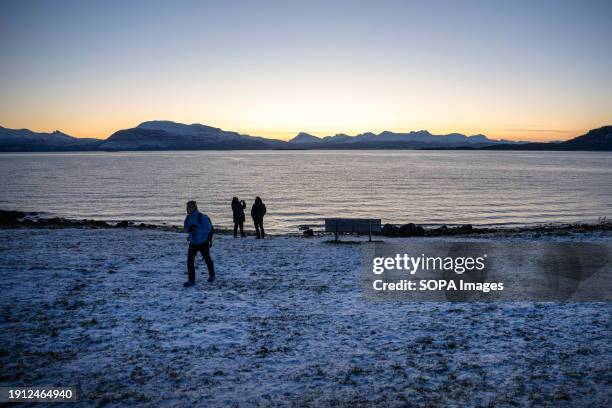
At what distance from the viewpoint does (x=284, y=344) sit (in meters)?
7.30

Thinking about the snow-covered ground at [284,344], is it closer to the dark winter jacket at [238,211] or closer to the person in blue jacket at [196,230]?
the person in blue jacket at [196,230]

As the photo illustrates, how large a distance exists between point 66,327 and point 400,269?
9.51 m

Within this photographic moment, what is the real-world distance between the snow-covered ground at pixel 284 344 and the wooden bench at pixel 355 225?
6640 millimetres

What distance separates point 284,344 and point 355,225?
11630 mm

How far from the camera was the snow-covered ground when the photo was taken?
5.71 m

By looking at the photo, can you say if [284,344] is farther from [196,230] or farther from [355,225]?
[355,225]

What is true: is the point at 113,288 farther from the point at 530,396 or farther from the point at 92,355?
the point at 530,396

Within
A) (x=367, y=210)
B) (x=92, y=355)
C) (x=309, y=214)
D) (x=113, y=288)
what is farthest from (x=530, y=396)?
(x=367, y=210)

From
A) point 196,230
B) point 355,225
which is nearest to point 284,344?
point 196,230

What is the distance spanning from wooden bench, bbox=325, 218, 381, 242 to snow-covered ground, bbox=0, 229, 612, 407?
664 centimetres

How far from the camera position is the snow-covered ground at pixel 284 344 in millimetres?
5711

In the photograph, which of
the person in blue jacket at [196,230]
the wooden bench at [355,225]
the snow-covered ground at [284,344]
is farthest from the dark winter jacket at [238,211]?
the person in blue jacket at [196,230]

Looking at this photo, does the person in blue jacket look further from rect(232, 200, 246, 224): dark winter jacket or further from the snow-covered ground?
rect(232, 200, 246, 224): dark winter jacket

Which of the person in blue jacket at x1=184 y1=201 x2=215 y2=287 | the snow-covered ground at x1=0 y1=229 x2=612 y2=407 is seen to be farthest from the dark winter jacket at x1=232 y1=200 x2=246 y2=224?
the person in blue jacket at x1=184 y1=201 x2=215 y2=287
